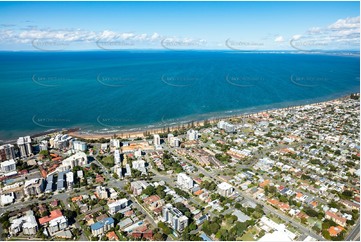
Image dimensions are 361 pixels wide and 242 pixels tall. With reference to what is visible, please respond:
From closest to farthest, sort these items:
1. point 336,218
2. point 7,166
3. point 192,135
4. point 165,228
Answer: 1. point 165,228
2. point 336,218
3. point 7,166
4. point 192,135

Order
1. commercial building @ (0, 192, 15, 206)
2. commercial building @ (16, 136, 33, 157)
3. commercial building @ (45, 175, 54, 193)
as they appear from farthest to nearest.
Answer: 1. commercial building @ (16, 136, 33, 157)
2. commercial building @ (45, 175, 54, 193)
3. commercial building @ (0, 192, 15, 206)

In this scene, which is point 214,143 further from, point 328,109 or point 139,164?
point 328,109

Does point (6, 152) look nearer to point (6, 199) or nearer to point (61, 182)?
point (6, 199)

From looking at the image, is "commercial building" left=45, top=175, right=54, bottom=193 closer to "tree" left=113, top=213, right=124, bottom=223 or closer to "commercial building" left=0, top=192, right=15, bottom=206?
"commercial building" left=0, top=192, right=15, bottom=206

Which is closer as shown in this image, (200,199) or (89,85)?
(200,199)

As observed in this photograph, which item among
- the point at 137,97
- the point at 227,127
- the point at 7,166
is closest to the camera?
the point at 7,166

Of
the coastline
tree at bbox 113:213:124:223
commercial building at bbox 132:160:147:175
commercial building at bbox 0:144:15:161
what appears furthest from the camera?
the coastline

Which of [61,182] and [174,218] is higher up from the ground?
[174,218]

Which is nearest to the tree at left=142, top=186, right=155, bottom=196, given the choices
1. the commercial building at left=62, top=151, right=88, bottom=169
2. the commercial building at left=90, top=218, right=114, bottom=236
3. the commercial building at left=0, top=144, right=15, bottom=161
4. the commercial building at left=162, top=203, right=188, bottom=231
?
the commercial building at left=162, top=203, right=188, bottom=231

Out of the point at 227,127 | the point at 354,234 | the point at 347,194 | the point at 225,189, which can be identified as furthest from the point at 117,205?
the point at 227,127

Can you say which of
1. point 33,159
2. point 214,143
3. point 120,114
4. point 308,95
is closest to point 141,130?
point 120,114

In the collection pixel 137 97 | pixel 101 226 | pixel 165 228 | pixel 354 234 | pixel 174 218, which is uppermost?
pixel 137 97
